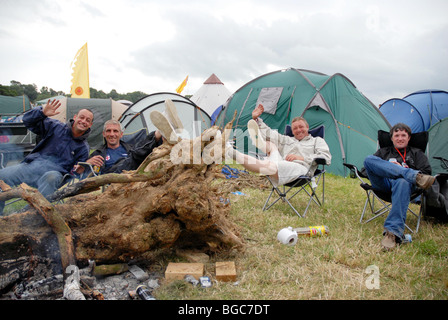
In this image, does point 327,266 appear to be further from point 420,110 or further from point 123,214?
point 420,110

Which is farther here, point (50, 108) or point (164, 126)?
point (50, 108)

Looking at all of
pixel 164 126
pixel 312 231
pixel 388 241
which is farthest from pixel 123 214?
pixel 388 241

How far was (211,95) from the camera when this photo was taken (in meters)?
13.5

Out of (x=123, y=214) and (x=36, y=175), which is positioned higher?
(x=36, y=175)

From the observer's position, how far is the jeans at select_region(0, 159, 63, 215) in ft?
9.29

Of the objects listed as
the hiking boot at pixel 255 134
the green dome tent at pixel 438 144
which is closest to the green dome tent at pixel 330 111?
the green dome tent at pixel 438 144

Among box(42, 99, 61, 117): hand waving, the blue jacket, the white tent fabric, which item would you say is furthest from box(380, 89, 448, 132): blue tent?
box(42, 99, 61, 117): hand waving

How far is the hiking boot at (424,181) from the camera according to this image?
103 inches

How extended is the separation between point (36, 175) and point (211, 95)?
11019 mm

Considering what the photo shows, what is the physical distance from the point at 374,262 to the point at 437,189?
3.82 feet

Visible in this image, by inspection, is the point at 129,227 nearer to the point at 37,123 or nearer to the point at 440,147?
the point at 37,123

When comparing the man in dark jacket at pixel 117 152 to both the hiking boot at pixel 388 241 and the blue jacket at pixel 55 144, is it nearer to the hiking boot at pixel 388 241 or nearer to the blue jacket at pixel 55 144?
the blue jacket at pixel 55 144

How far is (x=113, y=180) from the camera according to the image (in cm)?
211

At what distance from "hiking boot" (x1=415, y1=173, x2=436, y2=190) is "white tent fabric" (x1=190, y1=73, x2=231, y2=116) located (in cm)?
1087
